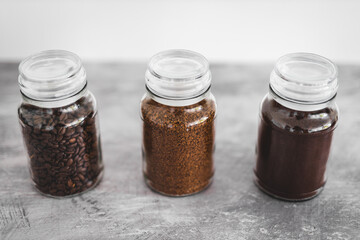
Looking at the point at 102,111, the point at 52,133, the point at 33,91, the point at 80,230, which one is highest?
the point at 33,91

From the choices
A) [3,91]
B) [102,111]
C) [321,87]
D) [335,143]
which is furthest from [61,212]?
[335,143]

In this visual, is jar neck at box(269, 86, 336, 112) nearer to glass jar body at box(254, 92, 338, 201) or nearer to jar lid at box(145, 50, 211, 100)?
glass jar body at box(254, 92, 338, 201)

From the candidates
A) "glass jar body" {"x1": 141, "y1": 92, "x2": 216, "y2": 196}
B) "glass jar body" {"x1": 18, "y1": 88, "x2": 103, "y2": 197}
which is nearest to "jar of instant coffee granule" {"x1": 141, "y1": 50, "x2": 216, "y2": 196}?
"glass jar body" {"x1": 141, "y1": 92, "x2": 216, "y2": 196}

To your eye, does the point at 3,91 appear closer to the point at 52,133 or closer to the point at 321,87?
the point at 52,133

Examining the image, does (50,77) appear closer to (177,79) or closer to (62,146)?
(62,146)

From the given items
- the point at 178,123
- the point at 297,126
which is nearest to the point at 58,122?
the point at 178,123

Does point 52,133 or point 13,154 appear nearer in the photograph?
point 52,133
